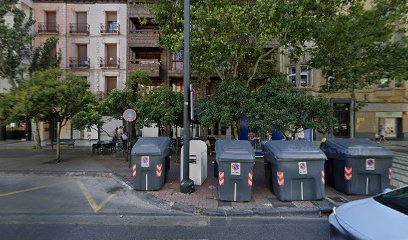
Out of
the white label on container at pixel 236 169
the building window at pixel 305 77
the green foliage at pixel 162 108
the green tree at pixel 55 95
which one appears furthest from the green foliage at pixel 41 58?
the building window at pixel 305 77

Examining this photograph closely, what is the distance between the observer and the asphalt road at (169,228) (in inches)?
175

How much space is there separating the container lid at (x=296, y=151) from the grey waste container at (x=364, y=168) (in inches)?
43.6

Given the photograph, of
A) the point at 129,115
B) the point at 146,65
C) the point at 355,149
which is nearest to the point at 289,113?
the point at 355,149

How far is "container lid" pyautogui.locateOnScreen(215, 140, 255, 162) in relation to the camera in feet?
19.8

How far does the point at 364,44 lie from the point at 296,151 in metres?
6.56

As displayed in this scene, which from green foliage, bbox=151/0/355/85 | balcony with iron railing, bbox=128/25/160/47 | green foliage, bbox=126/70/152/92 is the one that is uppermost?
balcony with iron railing, bbox=128/25/160/47

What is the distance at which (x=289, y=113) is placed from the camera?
8.15 metres

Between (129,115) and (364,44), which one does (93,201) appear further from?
(364,44)

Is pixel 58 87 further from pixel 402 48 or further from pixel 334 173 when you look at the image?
pixel 402 48

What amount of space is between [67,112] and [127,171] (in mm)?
4122

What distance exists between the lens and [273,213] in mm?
5457

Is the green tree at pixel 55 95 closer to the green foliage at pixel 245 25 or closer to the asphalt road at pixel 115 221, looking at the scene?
the asphalt road at pixel 115 221

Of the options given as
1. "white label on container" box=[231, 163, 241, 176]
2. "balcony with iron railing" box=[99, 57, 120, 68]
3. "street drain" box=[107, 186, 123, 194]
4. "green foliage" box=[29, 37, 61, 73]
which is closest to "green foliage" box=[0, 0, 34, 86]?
"green foliage" box=[29, 37, 61, 73]

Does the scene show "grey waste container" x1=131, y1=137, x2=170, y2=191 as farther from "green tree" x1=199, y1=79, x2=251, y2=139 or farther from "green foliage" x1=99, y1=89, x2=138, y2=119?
"green foliage" x1=99, y1=89, x2=138, y2=119
